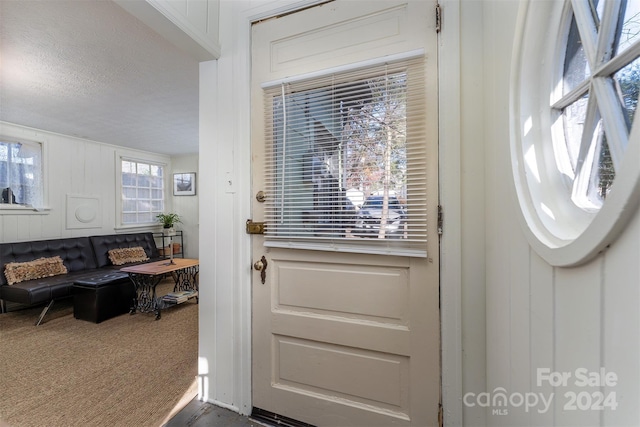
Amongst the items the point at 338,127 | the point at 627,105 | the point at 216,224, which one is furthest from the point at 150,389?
the point at 627,105

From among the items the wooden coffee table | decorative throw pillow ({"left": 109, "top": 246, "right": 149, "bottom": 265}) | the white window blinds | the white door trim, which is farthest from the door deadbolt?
decorative throw pillow ({"left": 109, "top": 246, "right": 149, "bottom": 265})

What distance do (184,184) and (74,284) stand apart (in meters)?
2.99

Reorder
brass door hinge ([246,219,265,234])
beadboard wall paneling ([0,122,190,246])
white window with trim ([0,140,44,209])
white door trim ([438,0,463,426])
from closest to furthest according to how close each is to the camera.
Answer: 1. white door trim ([438,0,463,426])
2. brass door hinge ([246,219,265,234])
3. white window with trim ([0,140,44,209])
4. beadboard wall paneling ([0,122,190,246])

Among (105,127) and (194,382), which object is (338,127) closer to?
(194,382)

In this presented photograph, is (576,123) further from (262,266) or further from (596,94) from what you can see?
(262,266)

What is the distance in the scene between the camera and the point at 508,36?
884mm

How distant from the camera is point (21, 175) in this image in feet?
11.7

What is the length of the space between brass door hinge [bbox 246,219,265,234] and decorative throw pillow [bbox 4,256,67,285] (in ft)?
11.8

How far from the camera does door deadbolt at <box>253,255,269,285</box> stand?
1.44 m

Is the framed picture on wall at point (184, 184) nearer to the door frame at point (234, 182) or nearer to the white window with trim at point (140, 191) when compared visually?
the white window with trim at point (140, 191)

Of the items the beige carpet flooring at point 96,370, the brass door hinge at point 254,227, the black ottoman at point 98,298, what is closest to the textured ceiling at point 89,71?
the brass door hinge at point 254,227

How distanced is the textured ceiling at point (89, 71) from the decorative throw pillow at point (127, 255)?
1941mm

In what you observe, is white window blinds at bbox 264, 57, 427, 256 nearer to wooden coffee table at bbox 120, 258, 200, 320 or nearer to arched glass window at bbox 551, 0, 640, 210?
arched glass window at bbox 551, 0, 640, 210

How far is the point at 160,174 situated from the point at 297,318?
5612mm
